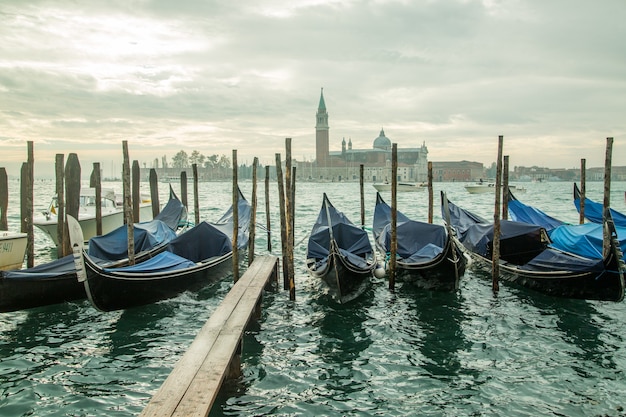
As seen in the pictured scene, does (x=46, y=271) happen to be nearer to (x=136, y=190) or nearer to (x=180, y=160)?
(x=136, y=190)

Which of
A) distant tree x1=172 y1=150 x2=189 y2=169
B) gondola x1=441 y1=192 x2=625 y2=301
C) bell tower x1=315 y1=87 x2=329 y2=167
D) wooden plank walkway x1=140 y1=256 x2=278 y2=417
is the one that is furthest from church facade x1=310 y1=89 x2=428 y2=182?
wooden plank walkway x1=140 y1=256 x2=278 y2=417

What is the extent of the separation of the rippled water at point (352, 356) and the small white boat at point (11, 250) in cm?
232

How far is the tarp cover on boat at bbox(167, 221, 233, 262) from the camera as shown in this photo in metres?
8.36

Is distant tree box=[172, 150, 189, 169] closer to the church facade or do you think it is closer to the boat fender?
the church facade

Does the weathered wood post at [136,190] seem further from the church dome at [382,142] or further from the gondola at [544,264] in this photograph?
the church dome at [382,142]

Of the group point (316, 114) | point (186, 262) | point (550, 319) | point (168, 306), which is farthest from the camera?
point (316, 114)

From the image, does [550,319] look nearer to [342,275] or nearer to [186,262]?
[342,275]

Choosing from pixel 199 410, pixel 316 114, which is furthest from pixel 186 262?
pixel 316 114

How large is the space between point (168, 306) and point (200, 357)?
2969mm

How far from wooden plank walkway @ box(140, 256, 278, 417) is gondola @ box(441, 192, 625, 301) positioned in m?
3.09

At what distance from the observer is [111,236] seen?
7.96 metres

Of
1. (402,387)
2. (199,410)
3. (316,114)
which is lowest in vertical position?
(402,387)

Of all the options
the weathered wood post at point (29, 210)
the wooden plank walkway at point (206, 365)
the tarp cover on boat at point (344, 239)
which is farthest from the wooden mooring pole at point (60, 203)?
the tarp cover on boat at point (344, 239)

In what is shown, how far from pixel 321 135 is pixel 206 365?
9521 centimetres
